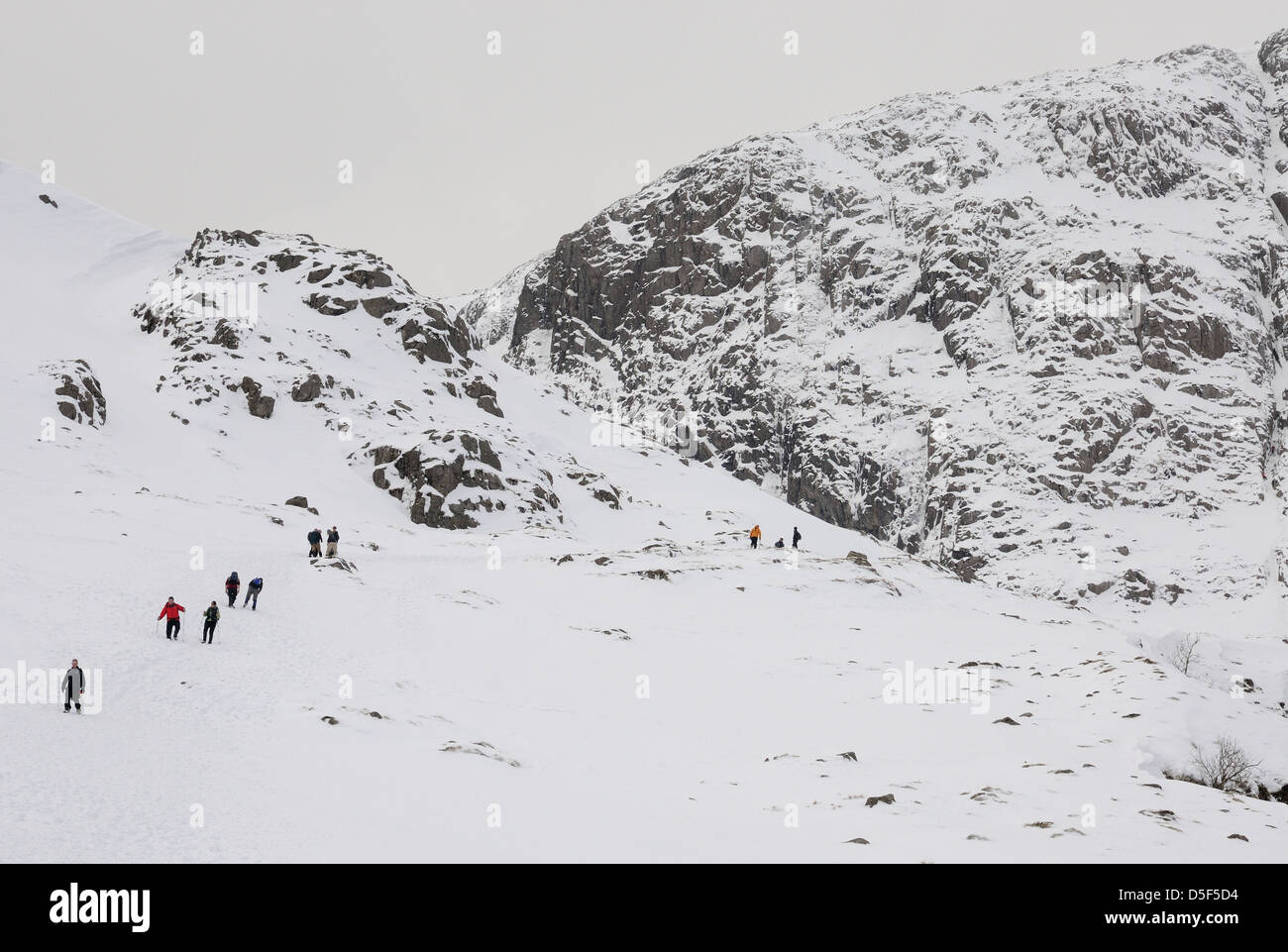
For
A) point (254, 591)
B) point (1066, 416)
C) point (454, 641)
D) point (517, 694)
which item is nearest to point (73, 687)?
point (517, 694)

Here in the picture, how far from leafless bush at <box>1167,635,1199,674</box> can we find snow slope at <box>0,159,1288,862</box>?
2760mm

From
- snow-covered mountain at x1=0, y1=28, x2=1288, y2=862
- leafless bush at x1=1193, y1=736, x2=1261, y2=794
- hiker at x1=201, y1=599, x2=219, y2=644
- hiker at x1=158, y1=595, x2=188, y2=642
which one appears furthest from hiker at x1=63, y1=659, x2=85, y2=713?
leafless bush at x1=1193, y1=736, x2=1261, y2=794

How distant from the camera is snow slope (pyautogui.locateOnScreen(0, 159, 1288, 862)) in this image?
592 inches

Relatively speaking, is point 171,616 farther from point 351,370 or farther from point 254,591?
point 351,370

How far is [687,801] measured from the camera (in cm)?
1867

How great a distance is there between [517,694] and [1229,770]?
63.1ft

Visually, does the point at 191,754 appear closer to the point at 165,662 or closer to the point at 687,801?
the point at 165,662

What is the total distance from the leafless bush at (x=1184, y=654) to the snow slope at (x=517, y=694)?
276 centimetres

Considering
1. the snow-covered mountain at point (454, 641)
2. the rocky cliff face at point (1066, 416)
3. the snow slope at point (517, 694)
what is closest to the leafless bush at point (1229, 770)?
the snow-covered mountain at point (454, 641)

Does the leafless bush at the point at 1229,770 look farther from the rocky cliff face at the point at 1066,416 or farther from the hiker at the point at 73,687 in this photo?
the rocky cliff face at the point at 1066,416

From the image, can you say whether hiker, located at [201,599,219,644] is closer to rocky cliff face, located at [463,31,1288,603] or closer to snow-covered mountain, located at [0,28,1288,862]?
snow-covered mountain, located at [0,28,1288,862]

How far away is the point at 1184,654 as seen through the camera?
45375mm
